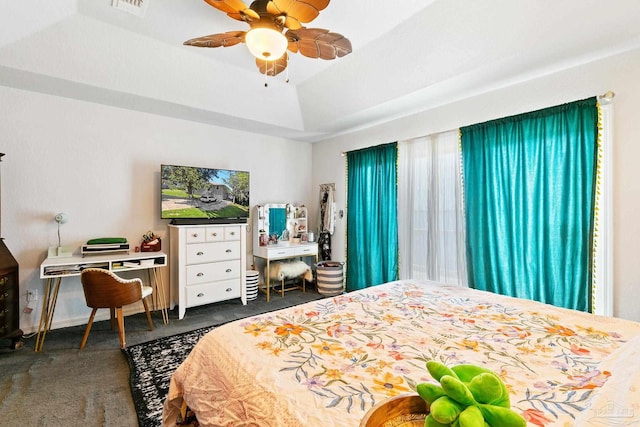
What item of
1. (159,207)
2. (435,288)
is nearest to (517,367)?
(435,288)

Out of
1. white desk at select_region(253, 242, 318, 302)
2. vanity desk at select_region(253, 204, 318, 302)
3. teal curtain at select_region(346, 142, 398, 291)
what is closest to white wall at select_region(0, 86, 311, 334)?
vanity desk at select_region(253, 204, 318, 302)

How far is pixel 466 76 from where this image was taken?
2.75 m

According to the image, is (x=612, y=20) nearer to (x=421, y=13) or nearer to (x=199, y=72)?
(x=421, y=13)

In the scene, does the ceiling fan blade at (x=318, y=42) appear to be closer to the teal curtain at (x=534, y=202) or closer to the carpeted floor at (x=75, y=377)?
the teal curtain at (x=534, y=202)

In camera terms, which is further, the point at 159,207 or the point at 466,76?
the point at 159,207

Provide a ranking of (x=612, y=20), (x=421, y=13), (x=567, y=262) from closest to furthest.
→ (x=612, y=20)
(x=421, y=13)
(x=567, y=262)

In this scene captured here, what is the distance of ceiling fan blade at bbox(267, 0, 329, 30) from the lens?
5.49 ft

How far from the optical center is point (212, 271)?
369 cm

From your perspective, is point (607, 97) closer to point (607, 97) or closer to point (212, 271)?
point (607, 97)

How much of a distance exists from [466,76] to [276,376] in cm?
299

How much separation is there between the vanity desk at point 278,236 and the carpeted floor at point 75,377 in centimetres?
124

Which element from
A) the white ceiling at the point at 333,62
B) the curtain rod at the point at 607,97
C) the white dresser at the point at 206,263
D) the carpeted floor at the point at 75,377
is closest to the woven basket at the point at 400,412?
the carpeted floor at the point at 75,377

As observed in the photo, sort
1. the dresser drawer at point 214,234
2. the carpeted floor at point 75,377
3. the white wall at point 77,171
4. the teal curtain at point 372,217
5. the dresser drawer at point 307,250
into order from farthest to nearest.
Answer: the dresser drawer at point 307,250 < the teal curtain at point 372,217 < the dresser drawer at point 214,234 < the white wall at point 77,171 < the carpeted floor at point 75,377

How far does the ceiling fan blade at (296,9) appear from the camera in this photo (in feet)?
5.49
